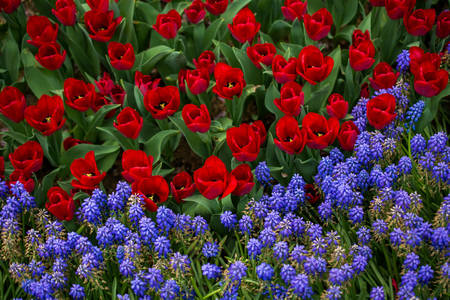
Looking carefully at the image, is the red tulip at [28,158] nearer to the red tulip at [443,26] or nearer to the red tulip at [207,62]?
the red tulip at [207,62]

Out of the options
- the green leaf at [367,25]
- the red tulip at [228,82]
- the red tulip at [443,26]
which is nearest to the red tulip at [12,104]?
the red tulip at [228,82]

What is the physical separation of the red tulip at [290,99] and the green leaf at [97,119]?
3.50 feet

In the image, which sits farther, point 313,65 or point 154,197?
point 313,65

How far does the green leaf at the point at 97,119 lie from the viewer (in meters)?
3.24

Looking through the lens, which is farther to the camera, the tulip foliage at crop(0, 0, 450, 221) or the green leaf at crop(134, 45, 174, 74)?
the green leaf at crop(134, 45, 174, 74)

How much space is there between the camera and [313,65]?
119 inches

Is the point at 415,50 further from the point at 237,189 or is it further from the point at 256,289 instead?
the point at 256,289

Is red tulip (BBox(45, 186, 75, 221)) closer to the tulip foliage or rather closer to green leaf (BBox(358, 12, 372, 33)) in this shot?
the tulip foliage

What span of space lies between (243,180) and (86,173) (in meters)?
0.86

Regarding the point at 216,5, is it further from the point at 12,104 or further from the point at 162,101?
the point at 12,104

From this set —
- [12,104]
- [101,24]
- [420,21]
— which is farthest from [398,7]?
[12,104]

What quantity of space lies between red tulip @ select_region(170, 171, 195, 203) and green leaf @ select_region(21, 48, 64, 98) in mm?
1378

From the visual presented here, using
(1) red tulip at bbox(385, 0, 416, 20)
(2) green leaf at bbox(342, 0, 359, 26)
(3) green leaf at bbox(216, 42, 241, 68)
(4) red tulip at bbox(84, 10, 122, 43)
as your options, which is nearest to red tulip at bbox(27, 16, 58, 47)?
(4) red tulip at bbox(84, 10, 122, 43)

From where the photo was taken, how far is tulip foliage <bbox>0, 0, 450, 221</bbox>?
2730mm
